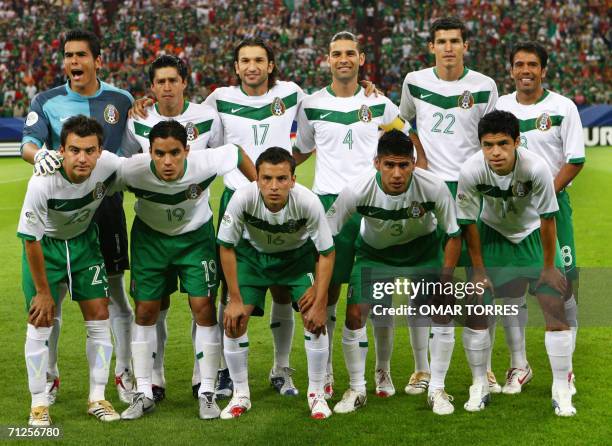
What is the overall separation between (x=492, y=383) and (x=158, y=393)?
2.14 m

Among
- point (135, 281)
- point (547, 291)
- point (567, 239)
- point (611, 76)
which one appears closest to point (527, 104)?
point (567, 239)

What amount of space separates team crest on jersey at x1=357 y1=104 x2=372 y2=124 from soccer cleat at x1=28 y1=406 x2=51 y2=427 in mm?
2777

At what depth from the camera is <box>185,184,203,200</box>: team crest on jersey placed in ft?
17.8

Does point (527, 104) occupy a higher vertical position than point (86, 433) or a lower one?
higher

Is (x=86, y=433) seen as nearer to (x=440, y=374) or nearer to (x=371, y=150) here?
(x=440, y=374)

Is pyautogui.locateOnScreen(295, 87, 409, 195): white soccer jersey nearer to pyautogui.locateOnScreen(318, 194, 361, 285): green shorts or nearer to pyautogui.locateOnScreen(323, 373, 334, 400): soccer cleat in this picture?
pyautogui.locateOnScreen(318, 194, 361, 285): green shorts

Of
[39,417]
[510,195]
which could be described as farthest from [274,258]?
[39,417]

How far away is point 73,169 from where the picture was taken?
5.09 meters

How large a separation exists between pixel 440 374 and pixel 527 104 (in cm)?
188

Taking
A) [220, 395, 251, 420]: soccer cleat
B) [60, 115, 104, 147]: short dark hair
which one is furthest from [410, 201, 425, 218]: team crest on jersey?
[60, 115, 104, 147]: short dark hair

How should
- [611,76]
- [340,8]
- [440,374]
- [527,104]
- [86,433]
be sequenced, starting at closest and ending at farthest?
[86,433] → [440,374] → [527,104] → [611,76] → [340,8]

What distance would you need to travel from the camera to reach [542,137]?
5867 mm

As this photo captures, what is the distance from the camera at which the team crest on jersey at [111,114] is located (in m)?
5.92

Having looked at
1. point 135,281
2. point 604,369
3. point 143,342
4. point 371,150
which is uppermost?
point 371,150
